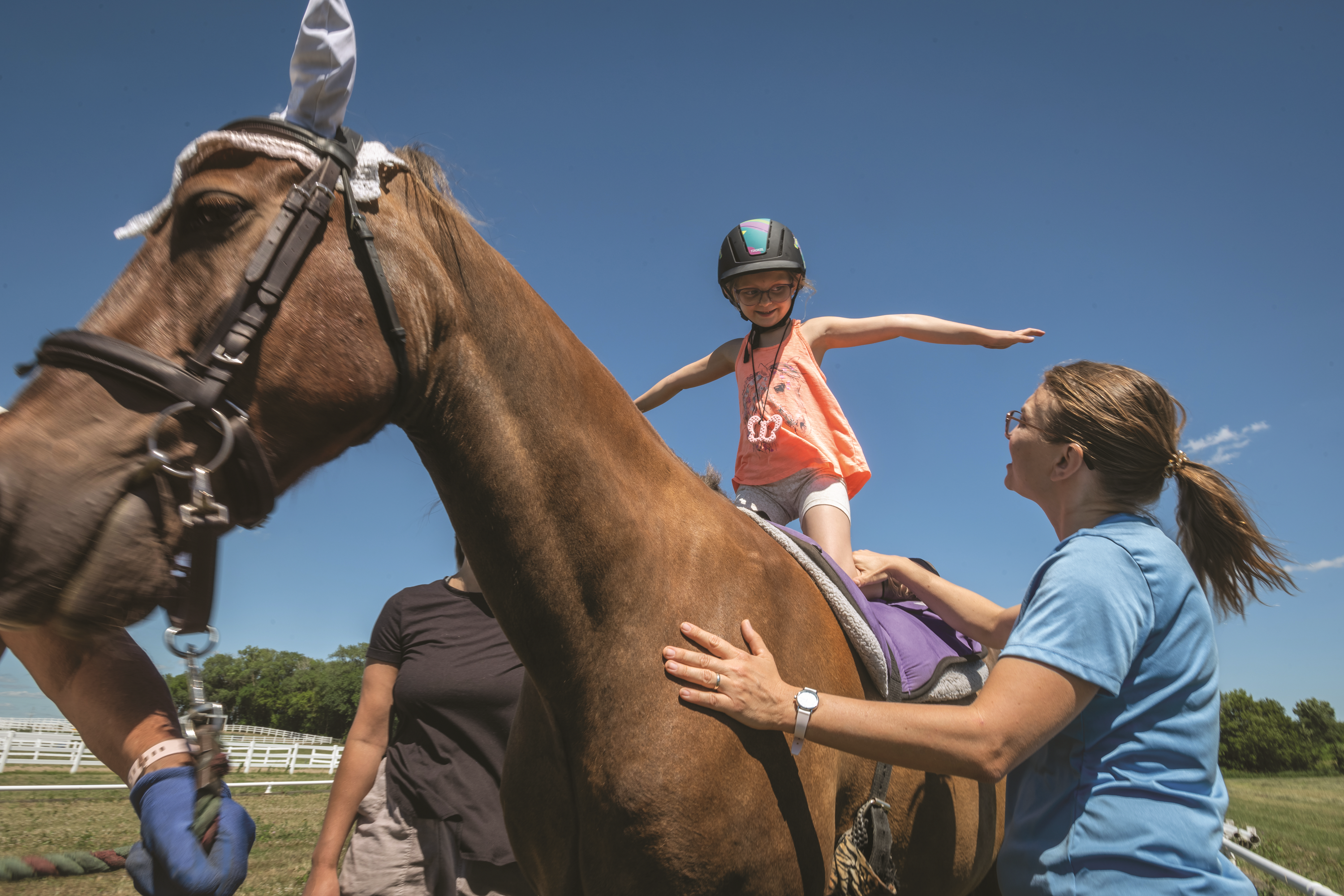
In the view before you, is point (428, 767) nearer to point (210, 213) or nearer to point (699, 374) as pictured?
point (699, 374)

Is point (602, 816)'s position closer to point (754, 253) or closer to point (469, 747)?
point (469, 747)

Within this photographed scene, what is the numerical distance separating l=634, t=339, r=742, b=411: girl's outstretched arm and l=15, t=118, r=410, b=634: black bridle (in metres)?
2.49

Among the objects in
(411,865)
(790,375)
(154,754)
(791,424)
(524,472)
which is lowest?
(411,865)

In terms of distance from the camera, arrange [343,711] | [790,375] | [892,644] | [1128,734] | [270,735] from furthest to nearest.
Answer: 1. [343,711]
2. [270,735]
3. [790,375]
4. [892,644]
5. [1128,734]

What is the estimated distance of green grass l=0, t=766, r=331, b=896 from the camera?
828cm

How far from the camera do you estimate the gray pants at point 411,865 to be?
3180 millimetres

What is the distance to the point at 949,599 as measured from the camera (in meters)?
2.87

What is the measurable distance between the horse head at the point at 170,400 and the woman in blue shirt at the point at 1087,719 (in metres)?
1.03

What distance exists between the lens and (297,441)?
1675 millimetres

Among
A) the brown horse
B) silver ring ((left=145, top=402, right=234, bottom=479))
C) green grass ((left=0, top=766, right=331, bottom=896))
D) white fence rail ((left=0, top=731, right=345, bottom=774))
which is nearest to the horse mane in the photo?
the brown horse

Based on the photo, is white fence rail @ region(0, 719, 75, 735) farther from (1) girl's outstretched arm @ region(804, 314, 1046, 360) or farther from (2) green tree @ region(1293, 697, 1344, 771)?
(2) green tree @ region(1293, 697, 1344, 771)

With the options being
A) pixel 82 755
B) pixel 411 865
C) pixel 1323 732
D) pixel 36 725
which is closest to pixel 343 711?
pixel 36 725

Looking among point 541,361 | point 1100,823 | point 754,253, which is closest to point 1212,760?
point 1100,823

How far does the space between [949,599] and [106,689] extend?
2695 millimetres
